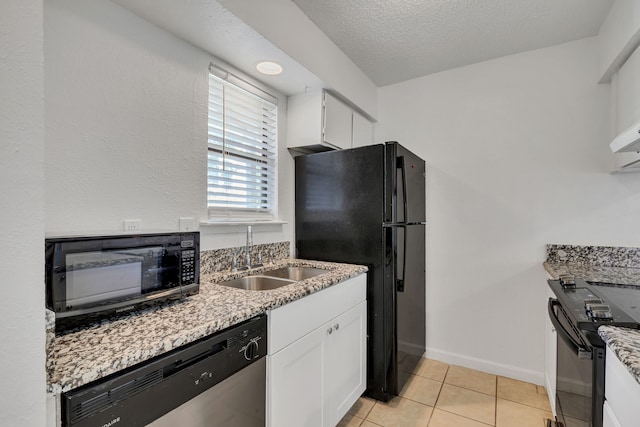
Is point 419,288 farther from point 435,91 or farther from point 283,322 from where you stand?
point 435,91

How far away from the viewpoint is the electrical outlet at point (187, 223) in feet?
5.34

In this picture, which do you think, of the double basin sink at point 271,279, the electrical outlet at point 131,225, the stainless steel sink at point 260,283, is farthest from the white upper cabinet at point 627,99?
the electrical outlet at point 131,225

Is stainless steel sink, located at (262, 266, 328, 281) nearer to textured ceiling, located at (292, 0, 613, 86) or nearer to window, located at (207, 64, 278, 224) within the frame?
window, located at (207, 64, 278, 224)

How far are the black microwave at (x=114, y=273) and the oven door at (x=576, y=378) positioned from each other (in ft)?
4.76

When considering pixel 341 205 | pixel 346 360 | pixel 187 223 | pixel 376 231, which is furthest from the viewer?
pixel 341 205

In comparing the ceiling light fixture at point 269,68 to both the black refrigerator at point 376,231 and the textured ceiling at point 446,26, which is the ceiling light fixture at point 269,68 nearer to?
the textured ceiling at point 446,26

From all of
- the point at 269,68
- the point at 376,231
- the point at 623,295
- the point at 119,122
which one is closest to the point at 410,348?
the point at 376,231

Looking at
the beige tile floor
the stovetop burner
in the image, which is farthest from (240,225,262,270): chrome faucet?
the stovetop burner

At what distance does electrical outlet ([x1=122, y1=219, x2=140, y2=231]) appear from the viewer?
54.1 inches

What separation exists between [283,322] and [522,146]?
2.24 metres

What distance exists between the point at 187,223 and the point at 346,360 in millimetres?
1193

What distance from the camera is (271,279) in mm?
1846

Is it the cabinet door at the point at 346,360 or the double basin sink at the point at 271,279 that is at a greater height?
the double basin sink at the point at 271,279

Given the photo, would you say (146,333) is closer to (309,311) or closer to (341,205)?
(309,311)
